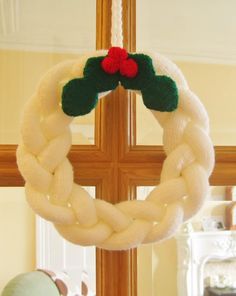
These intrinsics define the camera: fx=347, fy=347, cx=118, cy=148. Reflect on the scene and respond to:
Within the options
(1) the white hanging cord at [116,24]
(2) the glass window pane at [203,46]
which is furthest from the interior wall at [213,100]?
(1) the white hanging cord at [116,24]

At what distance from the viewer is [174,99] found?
31cm

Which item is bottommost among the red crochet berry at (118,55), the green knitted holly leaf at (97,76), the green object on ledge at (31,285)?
the green object on ledge at (31,285)

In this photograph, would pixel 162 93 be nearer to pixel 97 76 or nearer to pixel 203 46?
pixel 97 76

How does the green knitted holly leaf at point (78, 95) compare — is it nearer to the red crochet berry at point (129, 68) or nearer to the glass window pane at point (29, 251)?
the red crochet berry at point (129, 68)

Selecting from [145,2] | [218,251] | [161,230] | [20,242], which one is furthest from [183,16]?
[218,251]

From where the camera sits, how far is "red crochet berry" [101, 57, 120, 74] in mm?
315

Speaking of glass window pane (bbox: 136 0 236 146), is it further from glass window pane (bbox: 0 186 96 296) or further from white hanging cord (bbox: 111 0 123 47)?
glass window pane (bbox: 0 186 96 296)

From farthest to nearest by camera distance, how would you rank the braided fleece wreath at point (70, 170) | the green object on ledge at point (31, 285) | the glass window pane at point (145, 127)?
the green object on ledge at point (31, 285) < the glass window pane at point (145, 127) < the braided fleece wreath at point (70, 170)

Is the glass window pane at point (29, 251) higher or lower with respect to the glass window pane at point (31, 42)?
lower

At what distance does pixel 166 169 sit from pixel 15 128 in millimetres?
209

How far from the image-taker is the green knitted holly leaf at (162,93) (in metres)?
0.31

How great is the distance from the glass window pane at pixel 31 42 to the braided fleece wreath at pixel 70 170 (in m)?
0.12

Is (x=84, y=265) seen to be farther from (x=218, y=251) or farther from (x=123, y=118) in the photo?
(x=218, y=251)

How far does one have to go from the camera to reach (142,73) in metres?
0.32
